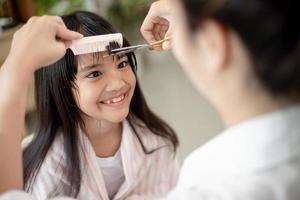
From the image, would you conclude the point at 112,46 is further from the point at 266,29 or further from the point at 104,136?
the point at 266,29

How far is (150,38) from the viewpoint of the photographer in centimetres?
110

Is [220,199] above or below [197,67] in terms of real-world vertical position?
below

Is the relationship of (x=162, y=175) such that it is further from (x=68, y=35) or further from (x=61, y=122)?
(x=68, y=35)

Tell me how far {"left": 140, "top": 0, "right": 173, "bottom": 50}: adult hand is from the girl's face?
3.4 inches

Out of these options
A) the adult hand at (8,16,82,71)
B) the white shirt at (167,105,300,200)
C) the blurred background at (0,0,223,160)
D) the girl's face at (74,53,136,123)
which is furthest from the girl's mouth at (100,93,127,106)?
the blurred background at (0,0,223,160)

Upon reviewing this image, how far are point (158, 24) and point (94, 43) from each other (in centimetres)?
21

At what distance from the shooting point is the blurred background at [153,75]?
2129mm

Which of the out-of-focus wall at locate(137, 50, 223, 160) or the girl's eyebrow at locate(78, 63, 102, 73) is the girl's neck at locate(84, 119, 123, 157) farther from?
the out-of-focus wall at locate(137, 50, 223, 160)

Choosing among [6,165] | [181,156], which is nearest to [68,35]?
[6,165]

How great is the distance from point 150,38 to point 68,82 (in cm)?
23

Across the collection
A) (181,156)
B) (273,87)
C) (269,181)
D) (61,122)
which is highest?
(273,87)

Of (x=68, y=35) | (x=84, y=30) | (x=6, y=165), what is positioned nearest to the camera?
(x=6, y=165)

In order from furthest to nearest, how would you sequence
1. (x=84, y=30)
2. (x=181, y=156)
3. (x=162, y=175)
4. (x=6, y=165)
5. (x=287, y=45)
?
(x=181, y=156) < (x=162, y=175) < (x=84, y=30) < (x=6, y=165) < (x=287, y=45)

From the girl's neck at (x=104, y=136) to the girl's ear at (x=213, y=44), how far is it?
69 centimetres
